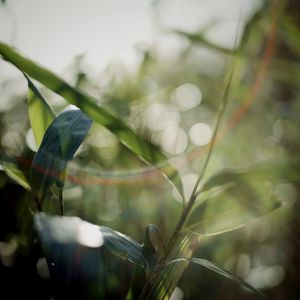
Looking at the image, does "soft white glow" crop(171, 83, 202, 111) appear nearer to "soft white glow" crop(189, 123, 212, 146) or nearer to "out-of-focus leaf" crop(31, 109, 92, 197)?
"soft white glow" crop(189, 123, 212, 146)

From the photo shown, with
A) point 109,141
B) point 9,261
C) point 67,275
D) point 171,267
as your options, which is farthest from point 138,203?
point 67,275

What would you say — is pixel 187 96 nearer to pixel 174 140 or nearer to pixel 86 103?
pixel 174 140

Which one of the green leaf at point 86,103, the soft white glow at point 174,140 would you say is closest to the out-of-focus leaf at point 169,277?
the green leaf at point 86,103

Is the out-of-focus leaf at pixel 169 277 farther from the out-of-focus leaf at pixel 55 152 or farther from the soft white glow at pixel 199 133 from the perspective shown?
the soft white glow at pixel 199 133

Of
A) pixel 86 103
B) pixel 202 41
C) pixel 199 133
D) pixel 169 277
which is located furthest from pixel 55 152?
pixel 199 133

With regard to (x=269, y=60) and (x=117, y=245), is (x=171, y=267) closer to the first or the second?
(x=117, y=245)

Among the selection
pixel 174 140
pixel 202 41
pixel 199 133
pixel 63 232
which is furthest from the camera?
pixel 199 133
